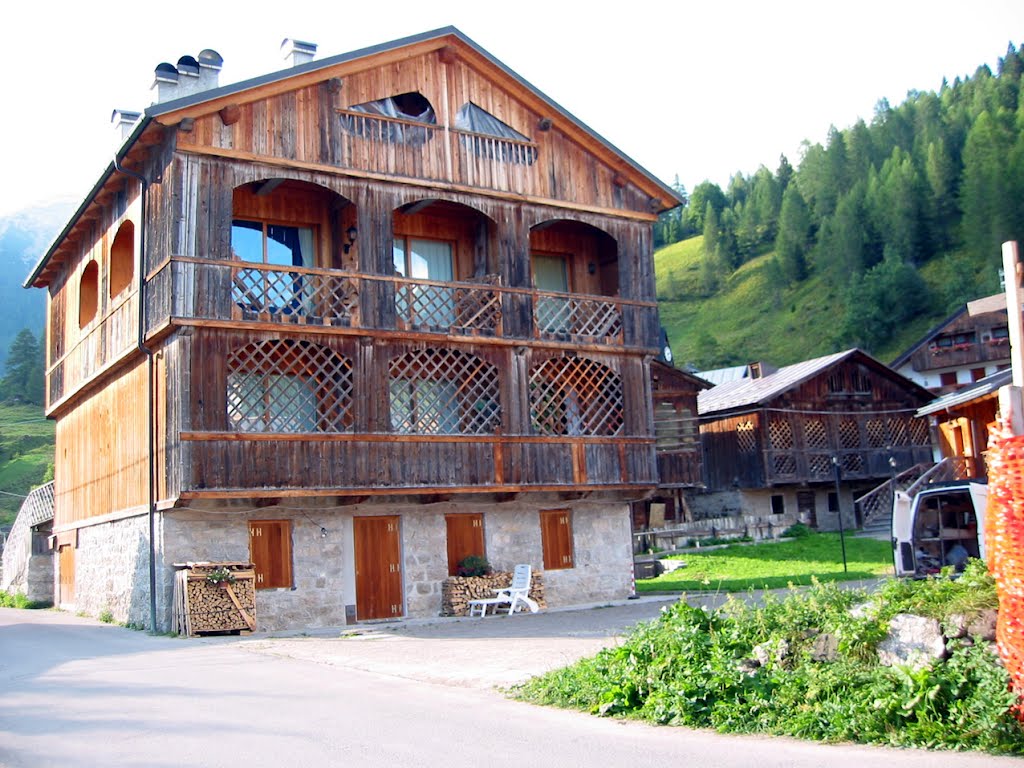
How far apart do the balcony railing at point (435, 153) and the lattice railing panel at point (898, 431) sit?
28.5m

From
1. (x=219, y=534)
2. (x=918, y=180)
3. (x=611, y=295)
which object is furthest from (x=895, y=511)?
(x=918, y=180)

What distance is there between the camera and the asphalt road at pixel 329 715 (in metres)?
8.00

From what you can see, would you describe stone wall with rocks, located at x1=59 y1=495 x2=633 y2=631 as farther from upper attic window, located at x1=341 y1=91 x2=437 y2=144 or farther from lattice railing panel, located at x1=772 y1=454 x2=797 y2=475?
lattice railing panel, located at x1=772 y1=454 x2=797 y2=475

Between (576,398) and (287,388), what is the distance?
22.4ft

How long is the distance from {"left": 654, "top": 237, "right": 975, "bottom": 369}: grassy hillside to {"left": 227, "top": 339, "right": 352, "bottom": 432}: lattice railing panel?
231 ft

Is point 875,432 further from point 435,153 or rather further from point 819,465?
point 435,153

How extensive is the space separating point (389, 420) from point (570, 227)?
7.57 m

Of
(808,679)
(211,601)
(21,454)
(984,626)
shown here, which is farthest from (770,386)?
(21,454)

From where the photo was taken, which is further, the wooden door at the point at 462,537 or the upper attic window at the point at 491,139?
the upper attic window at the point at 491,139

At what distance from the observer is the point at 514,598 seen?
71.9 ft

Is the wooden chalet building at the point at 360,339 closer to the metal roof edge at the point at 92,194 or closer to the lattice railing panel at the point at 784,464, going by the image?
the metal roof edge at the point at 92,194

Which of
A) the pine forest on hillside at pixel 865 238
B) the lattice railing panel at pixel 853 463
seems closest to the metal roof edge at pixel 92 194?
the lattice railing panel at pixel 853 463

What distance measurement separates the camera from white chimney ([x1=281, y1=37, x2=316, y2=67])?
22.6m

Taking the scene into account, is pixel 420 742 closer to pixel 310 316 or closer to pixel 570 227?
pixel 310 316
